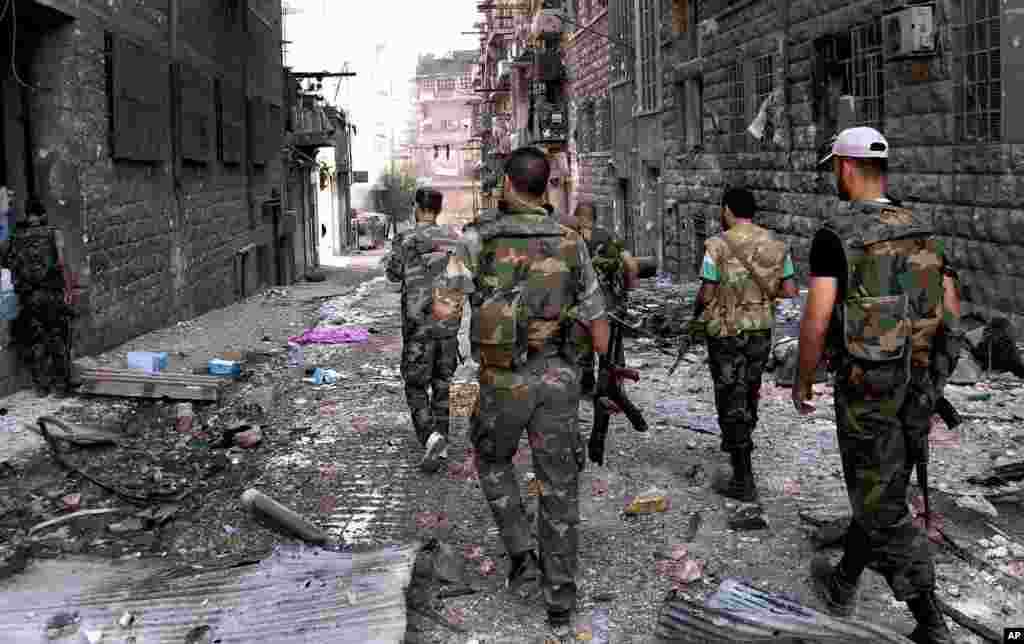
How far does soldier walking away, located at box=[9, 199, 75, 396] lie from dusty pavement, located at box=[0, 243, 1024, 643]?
0.31 metres

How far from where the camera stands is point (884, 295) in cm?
388

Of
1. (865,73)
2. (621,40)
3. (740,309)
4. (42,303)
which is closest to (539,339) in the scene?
(740,309)

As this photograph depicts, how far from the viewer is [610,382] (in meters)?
6.61

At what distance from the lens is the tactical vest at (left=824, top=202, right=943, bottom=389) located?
3.86 metres

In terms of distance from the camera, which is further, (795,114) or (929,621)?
(795,114)

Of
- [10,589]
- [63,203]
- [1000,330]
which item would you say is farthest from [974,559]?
[63,203]

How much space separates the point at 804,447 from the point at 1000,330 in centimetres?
341

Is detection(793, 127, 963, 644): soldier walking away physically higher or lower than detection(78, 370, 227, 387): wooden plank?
higher

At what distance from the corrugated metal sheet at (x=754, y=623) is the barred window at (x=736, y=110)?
1470 centimetres

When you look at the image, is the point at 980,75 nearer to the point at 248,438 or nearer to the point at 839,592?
the point at 248,438

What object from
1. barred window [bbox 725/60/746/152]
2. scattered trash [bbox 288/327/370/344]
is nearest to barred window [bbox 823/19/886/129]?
barred window [bbox 725/60/746/152]

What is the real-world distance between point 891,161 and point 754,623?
9596 mm

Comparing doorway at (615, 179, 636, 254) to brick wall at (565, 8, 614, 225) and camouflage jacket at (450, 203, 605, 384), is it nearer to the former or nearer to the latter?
brick wall at (565, 8, 614, 225)

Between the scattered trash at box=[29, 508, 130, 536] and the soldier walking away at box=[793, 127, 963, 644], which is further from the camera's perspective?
the scattered trash at box=[29, 508, 130, 536]
